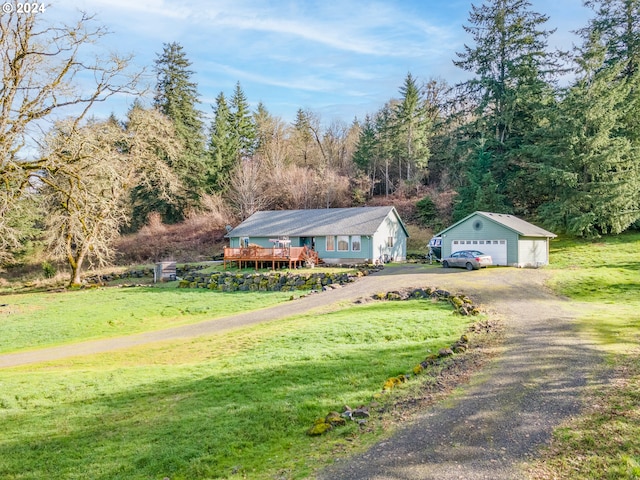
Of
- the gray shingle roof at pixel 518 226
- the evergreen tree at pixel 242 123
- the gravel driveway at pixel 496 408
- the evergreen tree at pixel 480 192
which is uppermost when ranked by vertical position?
the evergreen tree at pixel 242 123

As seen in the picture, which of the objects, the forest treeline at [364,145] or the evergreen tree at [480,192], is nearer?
the forest treeline at [364,145]

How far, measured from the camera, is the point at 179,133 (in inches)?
1939

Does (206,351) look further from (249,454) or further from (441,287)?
(441,287)

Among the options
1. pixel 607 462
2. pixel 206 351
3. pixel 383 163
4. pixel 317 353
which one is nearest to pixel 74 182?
pixel 206 351

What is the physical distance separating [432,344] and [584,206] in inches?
1178

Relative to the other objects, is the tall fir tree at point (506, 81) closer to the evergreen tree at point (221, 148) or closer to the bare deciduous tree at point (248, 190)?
the bare deciduous tree at point (248, 190)

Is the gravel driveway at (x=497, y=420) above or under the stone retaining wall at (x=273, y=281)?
under

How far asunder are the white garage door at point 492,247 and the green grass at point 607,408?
8283mm

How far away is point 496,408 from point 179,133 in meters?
49.3

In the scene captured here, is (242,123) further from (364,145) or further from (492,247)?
(492,247)

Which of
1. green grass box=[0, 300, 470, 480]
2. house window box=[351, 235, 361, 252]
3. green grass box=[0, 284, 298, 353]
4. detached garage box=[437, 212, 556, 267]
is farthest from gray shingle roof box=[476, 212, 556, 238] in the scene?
green grass box=[0, 300, 470, 480]

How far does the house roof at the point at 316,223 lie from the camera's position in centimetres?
3425

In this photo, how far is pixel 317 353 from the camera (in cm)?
1036

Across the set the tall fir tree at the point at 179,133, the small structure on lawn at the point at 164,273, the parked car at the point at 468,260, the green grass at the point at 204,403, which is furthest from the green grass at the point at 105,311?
the tall fir tree at the point at 179,133
